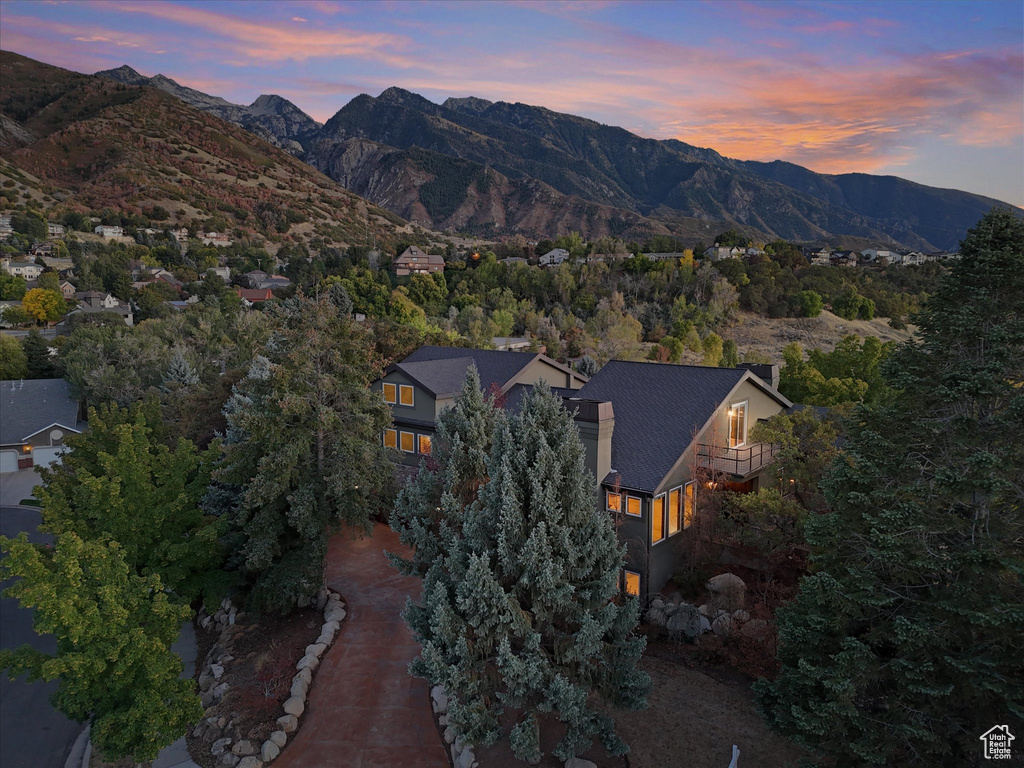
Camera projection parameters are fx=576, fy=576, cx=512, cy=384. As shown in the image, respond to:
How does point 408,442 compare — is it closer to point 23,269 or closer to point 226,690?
point 226,690

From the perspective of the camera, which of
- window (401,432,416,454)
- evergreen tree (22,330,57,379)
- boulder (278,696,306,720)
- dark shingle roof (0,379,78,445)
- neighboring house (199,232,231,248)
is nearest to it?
boulder (278,696,306,720)

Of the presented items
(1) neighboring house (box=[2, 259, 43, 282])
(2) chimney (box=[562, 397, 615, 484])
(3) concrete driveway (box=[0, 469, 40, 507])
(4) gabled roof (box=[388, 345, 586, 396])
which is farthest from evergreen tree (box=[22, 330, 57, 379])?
(2) chimney (box=[562, 397, 615, 484])

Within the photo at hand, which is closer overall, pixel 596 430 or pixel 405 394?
pixel 596 430

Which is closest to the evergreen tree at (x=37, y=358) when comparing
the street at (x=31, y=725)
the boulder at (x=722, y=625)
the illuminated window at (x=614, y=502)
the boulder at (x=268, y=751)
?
the street at (x=31, y=725)

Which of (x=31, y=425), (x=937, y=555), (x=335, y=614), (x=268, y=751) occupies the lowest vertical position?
(x=31, y=425)

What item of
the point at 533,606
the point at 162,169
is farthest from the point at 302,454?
the point at 162,169

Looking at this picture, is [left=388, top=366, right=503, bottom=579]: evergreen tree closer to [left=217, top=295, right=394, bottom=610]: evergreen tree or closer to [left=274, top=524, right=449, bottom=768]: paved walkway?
[left=274, top=524, right=449, bottom=768]: paved walkway
